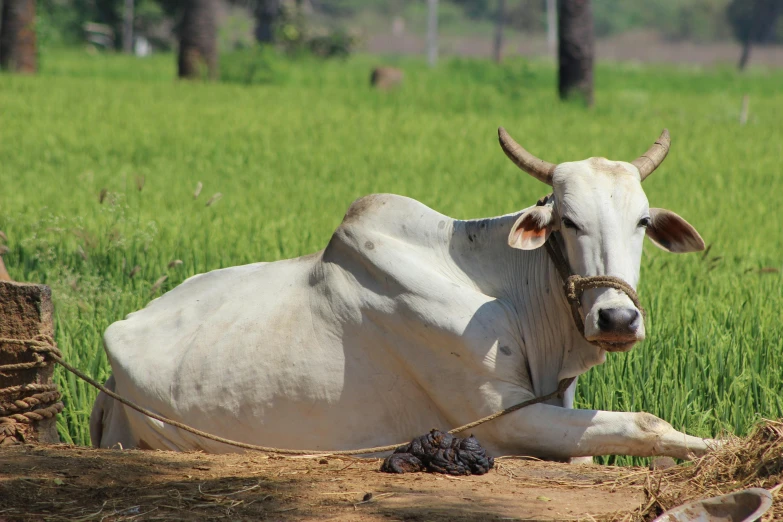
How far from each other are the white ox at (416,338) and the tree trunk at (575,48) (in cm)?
1111

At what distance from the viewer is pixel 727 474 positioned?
275 cm

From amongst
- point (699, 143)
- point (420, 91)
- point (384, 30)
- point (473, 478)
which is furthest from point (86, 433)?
point (384, 30)

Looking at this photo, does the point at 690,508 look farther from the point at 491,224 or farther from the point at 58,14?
the point at 58,14

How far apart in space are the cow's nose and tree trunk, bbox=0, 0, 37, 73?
1455 cm

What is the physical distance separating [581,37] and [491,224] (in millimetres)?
11324

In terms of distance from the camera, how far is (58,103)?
11.8 metres

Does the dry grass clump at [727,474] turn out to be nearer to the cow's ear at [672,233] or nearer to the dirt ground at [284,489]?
the dirt ground at [284,489]

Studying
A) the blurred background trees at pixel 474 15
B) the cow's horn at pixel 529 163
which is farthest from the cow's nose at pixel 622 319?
the blurred background trees at pixel 474 15

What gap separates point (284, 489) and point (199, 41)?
555 inches

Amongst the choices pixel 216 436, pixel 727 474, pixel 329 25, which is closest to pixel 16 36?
pixel 216 436

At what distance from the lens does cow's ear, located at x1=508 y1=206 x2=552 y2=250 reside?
10.4 ft

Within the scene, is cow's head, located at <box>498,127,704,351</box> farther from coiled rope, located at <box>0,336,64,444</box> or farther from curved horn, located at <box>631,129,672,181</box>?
coiled rope, located at <box>0,336,64,444</box>

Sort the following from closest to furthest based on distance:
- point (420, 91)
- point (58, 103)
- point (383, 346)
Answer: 1. point (383, 346)
2. point (58, 103)
3. point (420, 91)

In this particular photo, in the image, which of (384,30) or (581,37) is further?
(384,30)
